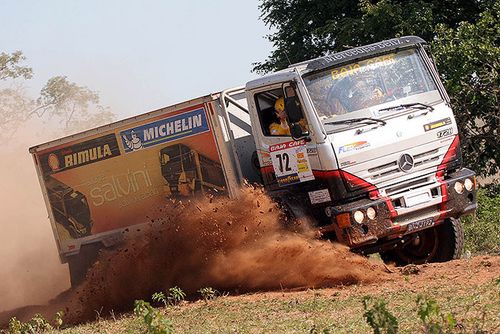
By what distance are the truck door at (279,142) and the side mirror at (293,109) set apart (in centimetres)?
1

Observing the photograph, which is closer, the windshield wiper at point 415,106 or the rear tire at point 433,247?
the windshield wiper at point 415,106

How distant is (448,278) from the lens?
402 inches

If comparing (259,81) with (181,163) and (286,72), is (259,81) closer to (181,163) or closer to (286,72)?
Result: (286,72)

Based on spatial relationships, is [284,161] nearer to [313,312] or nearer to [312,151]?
[312,151]

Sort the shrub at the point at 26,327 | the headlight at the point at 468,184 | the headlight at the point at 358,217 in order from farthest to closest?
the headlight at the point at 468,184
the headlight at the point at 358,217
the shrub at the point at 26,327

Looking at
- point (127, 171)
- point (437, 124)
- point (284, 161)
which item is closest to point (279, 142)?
point (284, 161)

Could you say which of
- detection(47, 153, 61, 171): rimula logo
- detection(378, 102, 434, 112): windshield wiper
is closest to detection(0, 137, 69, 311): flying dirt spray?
detection(47, 153, 61, 171): rimula logo

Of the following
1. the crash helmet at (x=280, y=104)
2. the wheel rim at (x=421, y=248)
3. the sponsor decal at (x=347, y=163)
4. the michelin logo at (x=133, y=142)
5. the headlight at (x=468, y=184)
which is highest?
the michelin logo at (x=133, y=142)

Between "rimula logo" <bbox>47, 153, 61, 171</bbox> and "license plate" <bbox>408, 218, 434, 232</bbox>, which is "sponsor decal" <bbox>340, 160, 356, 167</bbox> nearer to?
"license plate" <bbox>408, 218, 434, 232</bbox>

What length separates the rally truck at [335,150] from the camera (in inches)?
432

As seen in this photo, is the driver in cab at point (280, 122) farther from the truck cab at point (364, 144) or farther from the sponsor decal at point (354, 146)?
the sponsor decal at point (354, 146)

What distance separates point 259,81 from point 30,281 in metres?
6.95

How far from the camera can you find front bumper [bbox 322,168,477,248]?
35.6 feet

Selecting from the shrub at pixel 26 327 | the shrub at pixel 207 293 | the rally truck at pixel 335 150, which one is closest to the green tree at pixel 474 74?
the rally truck at pixel 335 150
